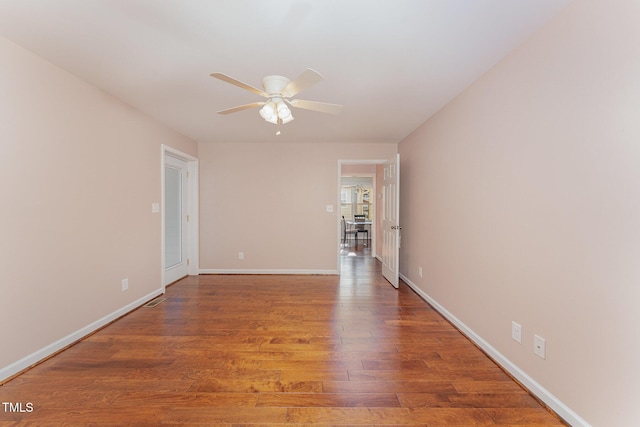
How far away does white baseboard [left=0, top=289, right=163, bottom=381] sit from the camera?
1.92 metres

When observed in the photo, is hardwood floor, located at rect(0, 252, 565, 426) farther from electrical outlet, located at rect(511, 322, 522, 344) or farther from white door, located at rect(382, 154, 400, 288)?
white door, located at rect(382, 154, 400, 288)

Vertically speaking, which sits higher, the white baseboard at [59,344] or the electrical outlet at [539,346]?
the electrical outlet at [539,346]

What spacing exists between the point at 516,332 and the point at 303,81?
228 cm

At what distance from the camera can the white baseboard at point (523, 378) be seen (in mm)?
1523

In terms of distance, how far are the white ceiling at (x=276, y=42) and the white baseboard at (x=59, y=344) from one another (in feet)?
7.42

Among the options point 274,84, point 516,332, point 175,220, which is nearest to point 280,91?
point 274,84

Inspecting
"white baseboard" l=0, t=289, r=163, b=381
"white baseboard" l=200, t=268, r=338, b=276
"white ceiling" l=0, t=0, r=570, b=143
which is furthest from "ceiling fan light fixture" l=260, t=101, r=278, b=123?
"white baseboard" l=200, t=268, r=338, b=276

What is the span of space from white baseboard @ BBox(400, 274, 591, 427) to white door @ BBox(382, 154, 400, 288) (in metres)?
1.24

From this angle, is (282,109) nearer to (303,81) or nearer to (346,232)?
(303,81)

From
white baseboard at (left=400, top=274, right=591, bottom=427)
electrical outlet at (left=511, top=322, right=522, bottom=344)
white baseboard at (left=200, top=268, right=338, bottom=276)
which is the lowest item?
white baseboard at (left=400, top=274, right=591, bottom=427)

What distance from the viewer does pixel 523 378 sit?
1.87 metres

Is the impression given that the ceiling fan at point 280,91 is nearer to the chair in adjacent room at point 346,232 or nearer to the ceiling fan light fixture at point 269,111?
the ceiling fan light fixture at point 269,111

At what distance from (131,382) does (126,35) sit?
7.71ft

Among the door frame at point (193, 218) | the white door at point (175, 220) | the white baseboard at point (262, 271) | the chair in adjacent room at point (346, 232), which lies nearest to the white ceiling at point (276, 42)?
the white door at point (175, 220)
